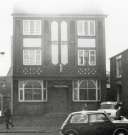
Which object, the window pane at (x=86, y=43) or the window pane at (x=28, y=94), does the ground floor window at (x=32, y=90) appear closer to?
the window pane at (x=28, y=94)

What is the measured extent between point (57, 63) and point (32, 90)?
3.56 metres

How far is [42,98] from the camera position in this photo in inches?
1703

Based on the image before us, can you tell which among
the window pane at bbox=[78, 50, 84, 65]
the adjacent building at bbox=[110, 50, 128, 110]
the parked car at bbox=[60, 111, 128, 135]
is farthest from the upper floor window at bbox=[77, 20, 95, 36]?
the parked car at bbox=[60, 111, 128, 135]

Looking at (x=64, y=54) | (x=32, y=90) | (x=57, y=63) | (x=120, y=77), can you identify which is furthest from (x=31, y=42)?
(x=120, y=77)

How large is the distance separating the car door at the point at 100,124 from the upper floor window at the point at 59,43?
21.9m

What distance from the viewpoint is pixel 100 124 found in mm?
21469

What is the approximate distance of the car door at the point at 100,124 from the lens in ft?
69.8

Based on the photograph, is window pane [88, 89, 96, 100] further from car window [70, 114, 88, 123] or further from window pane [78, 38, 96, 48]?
car window [70, 114, 88, 123]

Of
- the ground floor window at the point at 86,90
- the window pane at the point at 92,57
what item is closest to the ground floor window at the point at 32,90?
the ground floor window at the point at 86,90

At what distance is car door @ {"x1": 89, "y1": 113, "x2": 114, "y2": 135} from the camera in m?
21.3

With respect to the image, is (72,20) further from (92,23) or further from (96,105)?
(96,105)

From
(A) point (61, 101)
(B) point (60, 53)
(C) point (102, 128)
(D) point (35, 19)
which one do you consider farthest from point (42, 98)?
(C) point (102, 128)

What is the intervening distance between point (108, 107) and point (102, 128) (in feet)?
45.1

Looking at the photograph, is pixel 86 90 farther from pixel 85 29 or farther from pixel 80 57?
pixel 85 29
